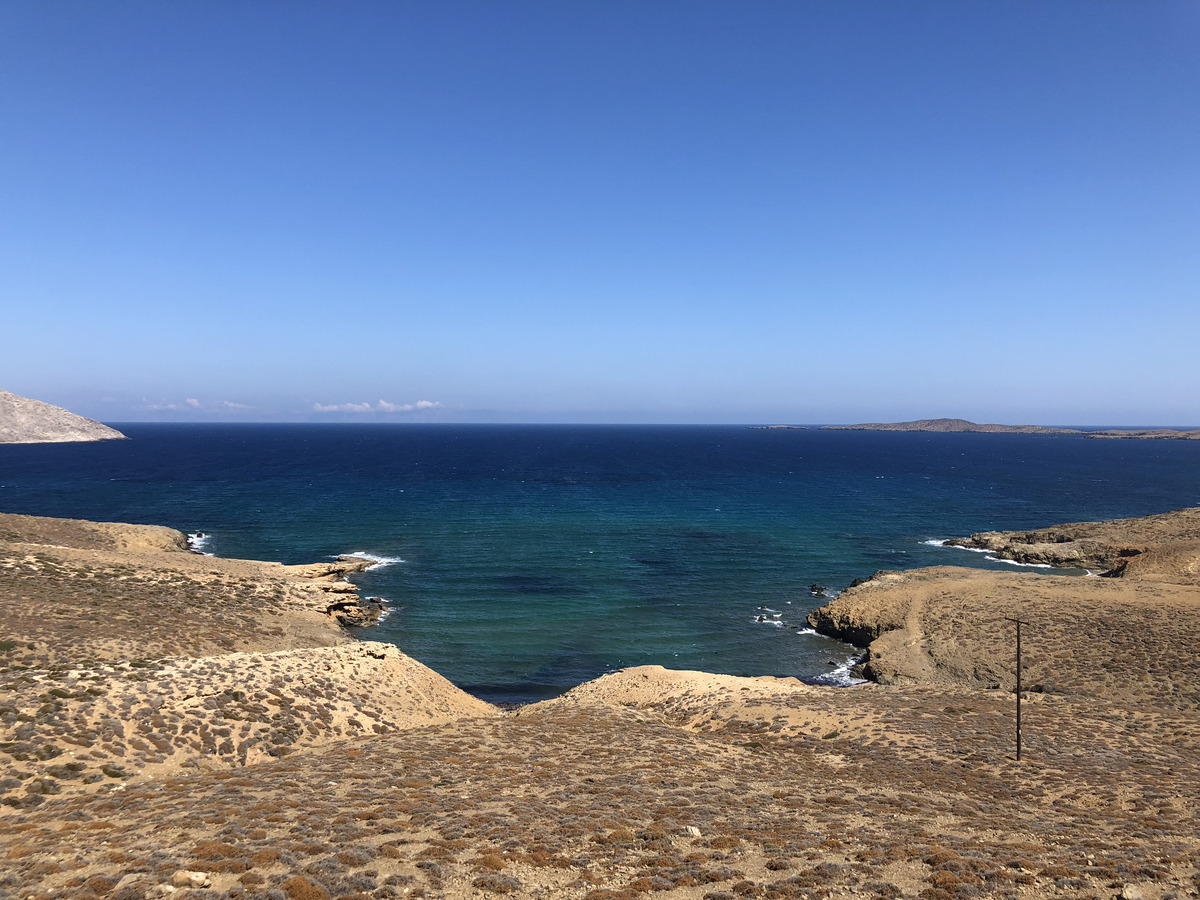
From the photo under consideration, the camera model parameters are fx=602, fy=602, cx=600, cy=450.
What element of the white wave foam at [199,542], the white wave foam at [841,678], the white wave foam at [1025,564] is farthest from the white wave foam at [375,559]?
the white wave foam at [1025,564]

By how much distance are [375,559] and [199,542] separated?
23442mm

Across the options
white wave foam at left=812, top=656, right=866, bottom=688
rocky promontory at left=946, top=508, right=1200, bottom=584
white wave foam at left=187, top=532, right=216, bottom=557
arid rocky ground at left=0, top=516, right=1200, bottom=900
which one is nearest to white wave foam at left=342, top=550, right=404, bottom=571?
white wave foam at left=187, top=532, right=216, bottom=557

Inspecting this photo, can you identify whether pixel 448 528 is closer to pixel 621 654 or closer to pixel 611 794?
pixel 621 654

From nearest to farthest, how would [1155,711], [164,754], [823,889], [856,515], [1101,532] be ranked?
[823,889] < [164,754] < [1155,711] < [1101,532] < [856,515]

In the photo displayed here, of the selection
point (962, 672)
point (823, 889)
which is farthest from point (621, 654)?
point (823, 889)

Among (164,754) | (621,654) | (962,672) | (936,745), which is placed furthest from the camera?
(621,654)

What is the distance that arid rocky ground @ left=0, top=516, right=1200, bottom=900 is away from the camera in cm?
1350

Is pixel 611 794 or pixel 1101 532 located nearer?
pixel 611 794

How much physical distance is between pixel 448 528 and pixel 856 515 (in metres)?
64.7

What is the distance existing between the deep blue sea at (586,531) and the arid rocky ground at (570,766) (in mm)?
9380

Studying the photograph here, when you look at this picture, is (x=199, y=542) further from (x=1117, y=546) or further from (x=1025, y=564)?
(x=1117, y=546)

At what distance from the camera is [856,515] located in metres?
98.4

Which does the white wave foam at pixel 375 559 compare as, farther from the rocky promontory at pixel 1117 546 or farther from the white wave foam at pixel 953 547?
the rocky promontory at pixel 1117 546

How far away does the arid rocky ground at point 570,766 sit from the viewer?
13500 millimetres
